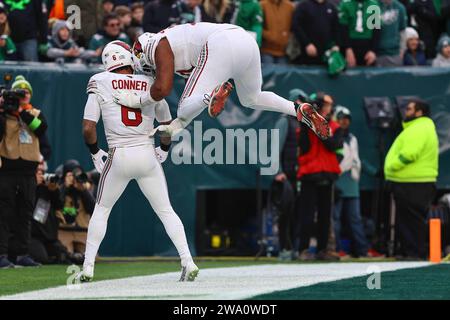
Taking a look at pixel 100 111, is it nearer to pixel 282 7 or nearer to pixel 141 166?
pixel 141 166

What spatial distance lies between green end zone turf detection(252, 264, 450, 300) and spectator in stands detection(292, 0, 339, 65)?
5.62 metres

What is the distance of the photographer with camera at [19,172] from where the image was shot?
12.3 m

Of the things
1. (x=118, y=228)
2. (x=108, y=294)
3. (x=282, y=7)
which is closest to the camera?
(x=108, y=294)

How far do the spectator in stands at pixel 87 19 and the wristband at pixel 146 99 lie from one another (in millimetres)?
5995

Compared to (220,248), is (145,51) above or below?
above

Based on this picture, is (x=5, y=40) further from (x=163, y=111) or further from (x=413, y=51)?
(x=413, y=51)

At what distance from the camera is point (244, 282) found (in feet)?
31.1

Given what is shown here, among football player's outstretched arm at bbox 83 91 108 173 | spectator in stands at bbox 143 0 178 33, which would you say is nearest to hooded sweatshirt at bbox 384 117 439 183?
spectator in stands at bbox 143 0 178 33

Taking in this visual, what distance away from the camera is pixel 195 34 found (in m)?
9.37

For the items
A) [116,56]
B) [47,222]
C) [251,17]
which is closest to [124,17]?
[251,17]


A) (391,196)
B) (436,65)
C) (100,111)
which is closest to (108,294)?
(100,111)

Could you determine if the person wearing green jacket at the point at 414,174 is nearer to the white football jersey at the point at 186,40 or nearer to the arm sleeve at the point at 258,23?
the arm sleeve at the point at 258,23

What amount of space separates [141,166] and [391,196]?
A: 6504mm

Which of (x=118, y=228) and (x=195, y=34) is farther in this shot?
(x=118, y=228)
